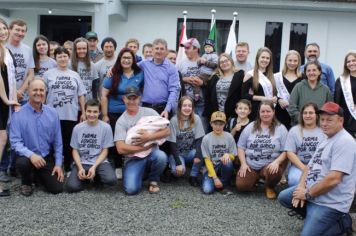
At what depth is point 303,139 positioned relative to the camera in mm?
5703

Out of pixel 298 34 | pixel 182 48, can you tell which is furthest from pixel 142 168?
pixel 298 34

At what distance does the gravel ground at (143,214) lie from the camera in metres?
4.60

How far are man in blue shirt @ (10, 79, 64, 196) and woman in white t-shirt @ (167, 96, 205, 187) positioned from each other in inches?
61.8

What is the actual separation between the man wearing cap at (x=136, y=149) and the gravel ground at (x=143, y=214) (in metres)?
0.19

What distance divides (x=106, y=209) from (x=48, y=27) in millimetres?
10326

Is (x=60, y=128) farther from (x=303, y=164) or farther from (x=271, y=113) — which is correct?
(x=303, y=164)

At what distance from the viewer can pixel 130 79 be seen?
635 centimetres

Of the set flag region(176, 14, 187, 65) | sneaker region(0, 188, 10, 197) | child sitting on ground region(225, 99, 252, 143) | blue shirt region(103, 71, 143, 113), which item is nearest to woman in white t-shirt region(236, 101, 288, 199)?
child sitting on ground region(225, 99, 252, 143)

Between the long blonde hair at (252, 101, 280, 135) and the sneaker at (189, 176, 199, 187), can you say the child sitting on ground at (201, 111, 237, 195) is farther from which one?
the long blonde hair at (252, 101, 280, 135)

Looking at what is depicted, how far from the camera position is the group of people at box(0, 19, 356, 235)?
576 centimetres

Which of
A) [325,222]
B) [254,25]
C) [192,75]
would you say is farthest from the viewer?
[254,25]

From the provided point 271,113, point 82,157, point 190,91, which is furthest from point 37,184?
point 271,113

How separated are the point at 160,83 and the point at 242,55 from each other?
61.0 inches

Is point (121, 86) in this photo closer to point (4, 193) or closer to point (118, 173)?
point (118, 173)
